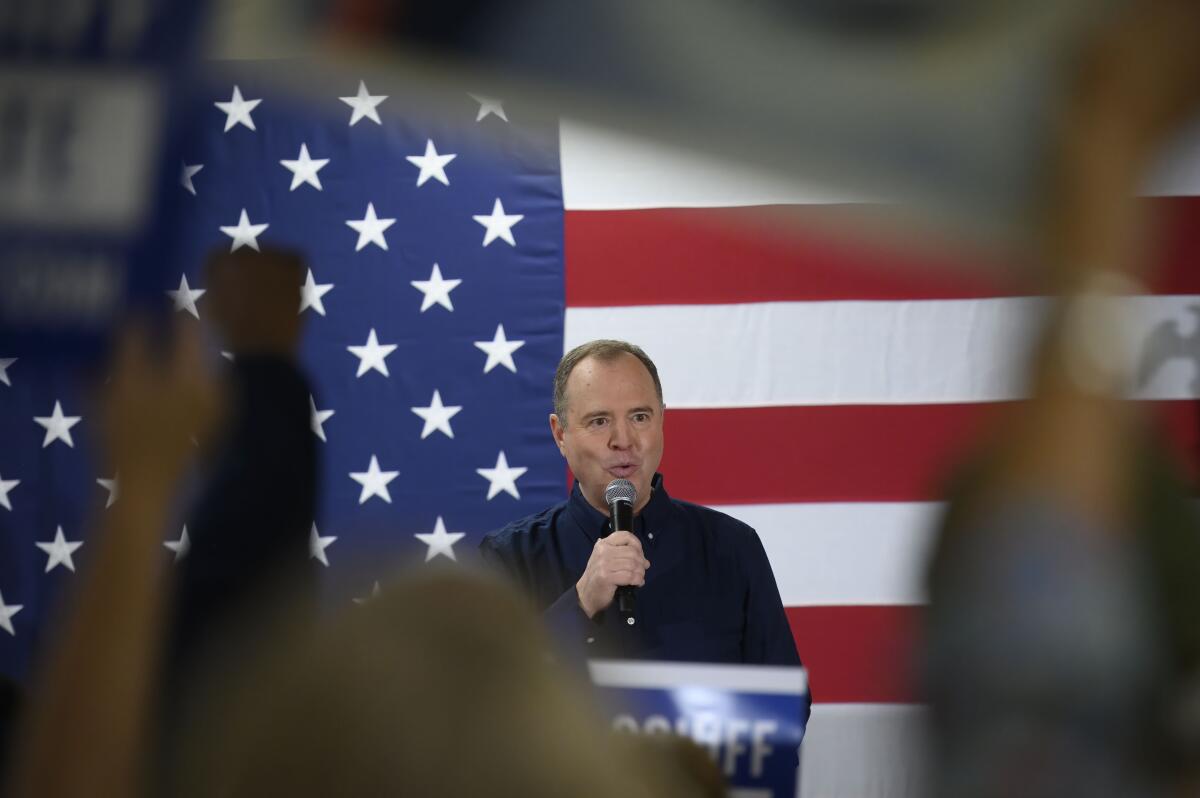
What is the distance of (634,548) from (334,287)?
0.65 meters

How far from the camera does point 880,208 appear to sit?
0.40 m

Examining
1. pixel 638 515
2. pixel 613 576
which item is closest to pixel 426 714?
pixel 613 576

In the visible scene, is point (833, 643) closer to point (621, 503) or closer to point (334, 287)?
point (621, 503)

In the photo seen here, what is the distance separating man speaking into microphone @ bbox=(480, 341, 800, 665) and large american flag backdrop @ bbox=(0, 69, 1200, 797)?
0.19 metres

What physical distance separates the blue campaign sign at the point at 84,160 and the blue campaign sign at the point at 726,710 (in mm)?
243

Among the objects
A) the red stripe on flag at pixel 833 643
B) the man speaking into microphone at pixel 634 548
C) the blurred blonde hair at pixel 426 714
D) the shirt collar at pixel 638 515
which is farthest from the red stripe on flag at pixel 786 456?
the blurred blonde hair at pixel 426 714

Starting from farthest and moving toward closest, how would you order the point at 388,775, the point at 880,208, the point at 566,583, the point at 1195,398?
the point at 566,583
the point at 1195,398
the point at 880,208
the point at 388,775

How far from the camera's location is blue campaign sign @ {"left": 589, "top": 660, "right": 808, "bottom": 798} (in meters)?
0.52

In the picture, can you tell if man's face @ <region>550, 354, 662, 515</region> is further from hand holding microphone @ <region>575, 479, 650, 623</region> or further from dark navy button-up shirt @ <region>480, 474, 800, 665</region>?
hand holding microphone @ <region>575, 479, 650, 623</region>

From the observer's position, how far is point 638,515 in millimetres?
1852

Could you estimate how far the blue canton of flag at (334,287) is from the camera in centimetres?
42

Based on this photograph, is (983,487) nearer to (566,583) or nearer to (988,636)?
(988,636)

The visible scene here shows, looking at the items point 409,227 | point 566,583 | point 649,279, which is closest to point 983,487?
point 409,227

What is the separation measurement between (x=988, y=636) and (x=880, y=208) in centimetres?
15
